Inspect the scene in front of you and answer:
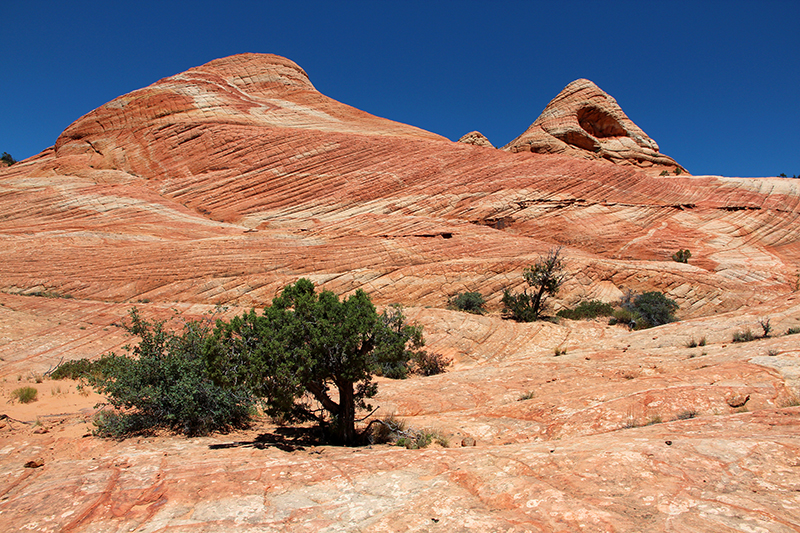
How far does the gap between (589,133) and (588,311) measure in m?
27.3

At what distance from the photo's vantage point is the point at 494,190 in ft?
84.4

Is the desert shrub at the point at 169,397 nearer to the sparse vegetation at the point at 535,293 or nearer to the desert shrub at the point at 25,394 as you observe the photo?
the desert shrub at the point at 25,394

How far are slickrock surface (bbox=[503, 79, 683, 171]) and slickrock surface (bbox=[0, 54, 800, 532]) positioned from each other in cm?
Result: 27

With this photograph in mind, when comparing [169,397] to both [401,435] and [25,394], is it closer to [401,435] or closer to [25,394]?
[25,394]

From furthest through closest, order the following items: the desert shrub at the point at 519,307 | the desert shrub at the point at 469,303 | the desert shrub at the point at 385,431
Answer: the desert shrub at the point at 469,303 < the desert shrub at the point at 519,307 < the desert shrub at the point at 385,431

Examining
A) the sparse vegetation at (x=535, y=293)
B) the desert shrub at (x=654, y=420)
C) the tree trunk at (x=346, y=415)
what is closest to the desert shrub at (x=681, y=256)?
the sparse vegetation at (x=535, y=293)

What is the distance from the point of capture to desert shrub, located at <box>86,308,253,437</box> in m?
7.30

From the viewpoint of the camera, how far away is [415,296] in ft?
65.6

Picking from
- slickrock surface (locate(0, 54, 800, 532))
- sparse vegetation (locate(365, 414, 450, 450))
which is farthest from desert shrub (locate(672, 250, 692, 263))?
sparse vegetation (locate(365, 414, 450, 450))

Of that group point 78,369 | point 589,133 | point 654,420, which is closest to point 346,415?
point 654,420

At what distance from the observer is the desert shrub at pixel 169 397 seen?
287 inches

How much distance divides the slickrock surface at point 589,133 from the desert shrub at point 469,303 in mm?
23391

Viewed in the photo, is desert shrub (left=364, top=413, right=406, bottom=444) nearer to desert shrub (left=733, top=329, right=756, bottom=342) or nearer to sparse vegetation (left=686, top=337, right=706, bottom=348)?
sparse vegetation (left=686, top=337, right=706, bottom=348)

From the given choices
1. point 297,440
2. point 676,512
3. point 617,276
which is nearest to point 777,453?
point 676,512
